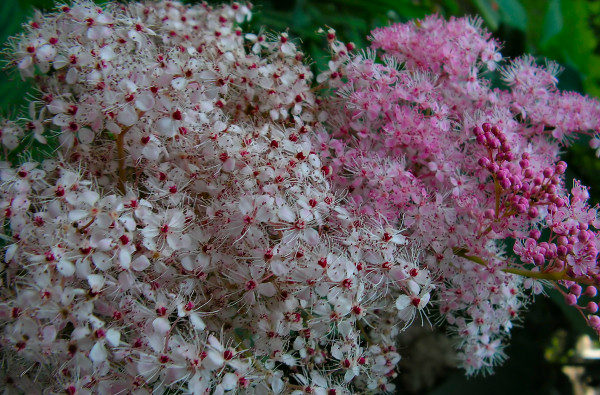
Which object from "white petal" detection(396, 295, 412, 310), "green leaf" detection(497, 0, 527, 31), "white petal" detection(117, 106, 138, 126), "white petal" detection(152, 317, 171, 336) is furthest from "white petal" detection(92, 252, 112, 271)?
"green leaf" detection(497, 0, 527, 31)

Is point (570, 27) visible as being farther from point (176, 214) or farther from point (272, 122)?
point (176, 214)

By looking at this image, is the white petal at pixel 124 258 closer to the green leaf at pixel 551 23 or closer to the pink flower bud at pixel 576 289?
the pink flower bud at pixel 576 289

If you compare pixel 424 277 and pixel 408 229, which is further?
pixel 408 229

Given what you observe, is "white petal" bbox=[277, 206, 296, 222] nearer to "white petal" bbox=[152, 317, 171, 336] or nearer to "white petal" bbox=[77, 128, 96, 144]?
"white petal" bbox=[152, 317, 171, 336]

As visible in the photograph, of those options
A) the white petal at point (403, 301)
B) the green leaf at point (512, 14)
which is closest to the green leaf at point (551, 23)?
the green leaf at point (512, 14)

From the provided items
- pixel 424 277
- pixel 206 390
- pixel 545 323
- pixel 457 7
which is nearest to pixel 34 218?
pixel 206 390

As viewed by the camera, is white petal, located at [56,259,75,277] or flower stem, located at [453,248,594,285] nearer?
white petal, located at [56,259,75,277]
